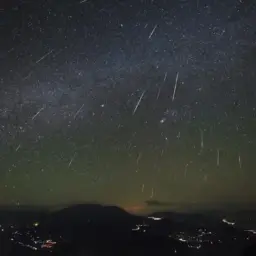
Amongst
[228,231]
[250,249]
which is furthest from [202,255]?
[250,249]

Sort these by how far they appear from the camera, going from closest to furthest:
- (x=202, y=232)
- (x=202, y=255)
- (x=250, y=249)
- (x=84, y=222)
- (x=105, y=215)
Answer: (x=250, y=249) → (x=202, y=255) → (x=202, y=232) → (x=105, y=215) → (x=84, y=222)

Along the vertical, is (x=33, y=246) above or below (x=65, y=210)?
below

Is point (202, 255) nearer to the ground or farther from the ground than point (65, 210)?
nearer to the ground

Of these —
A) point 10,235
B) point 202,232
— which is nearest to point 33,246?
point 10,235

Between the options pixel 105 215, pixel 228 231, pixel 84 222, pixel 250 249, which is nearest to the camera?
pixel 250 249

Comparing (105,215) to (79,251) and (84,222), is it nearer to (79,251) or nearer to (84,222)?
(84,222)

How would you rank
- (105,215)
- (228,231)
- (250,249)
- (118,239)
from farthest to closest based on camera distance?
(105,215)
(118,239)
(228,231)
(250,249)

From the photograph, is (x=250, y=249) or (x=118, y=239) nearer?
(x=250, y=249)

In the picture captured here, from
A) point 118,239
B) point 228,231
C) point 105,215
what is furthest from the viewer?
point 105,215

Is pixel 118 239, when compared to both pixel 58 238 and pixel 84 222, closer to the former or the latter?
pixel 58 238
